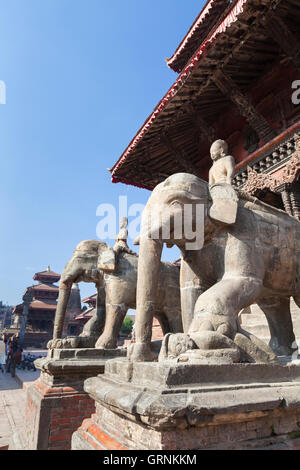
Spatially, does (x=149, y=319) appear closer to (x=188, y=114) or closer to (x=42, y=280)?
(x=188, y=114)

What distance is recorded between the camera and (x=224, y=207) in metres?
2.49

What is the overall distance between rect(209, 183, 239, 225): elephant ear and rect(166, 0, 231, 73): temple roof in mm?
5455

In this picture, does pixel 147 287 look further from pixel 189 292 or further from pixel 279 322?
pixel 279 322

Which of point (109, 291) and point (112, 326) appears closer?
point (112, 326)

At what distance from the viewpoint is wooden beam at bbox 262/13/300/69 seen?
5.45 metres

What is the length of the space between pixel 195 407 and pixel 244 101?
640 cm

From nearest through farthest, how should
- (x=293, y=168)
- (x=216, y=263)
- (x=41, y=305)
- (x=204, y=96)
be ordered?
1. (x=216, y=263)
2. (x=293, y=168)
3. (x=204, y=96)
4. (x=41, y=305)

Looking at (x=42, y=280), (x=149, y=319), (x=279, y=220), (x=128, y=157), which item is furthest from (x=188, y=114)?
(x=42, y=280)

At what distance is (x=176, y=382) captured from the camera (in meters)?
1.78

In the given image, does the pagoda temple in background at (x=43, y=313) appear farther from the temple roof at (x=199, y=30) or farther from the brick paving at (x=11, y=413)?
the temple roof at (x=199, y=30)

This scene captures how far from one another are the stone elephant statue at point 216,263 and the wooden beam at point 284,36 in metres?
4.24

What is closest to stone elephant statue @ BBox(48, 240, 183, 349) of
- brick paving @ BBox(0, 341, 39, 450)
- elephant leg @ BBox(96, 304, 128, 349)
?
elephant leg @ BBox(96, 304, 128, 349)

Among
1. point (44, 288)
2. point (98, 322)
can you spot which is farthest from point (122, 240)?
point (44, 288)

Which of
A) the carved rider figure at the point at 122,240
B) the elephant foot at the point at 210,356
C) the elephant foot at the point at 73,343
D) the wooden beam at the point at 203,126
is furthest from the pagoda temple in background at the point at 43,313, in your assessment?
the elephant foot at the point at 210,356
